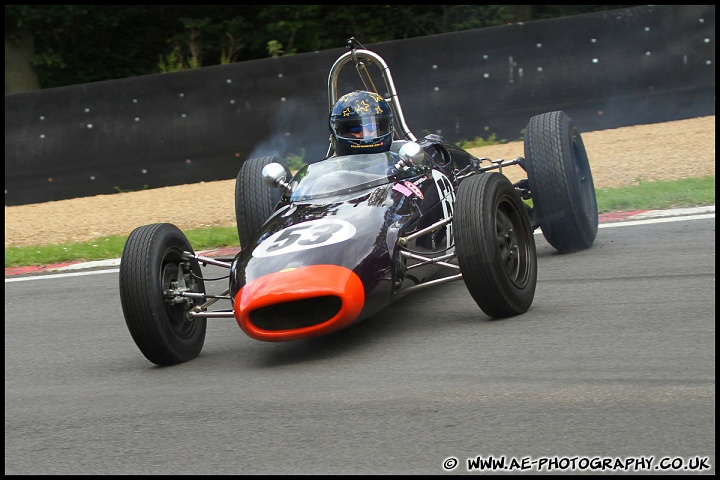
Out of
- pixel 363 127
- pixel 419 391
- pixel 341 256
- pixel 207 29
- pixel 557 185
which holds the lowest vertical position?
pixel 419 391

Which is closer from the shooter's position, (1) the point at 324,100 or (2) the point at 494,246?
(2) the point at 494,246

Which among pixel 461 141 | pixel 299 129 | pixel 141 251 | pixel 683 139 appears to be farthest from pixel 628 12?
pixel 141 251

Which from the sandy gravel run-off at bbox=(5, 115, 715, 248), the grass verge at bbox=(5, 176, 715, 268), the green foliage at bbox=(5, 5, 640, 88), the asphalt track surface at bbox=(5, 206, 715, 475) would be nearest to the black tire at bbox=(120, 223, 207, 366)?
the asphalt track surface at bbox=(5, 206, 715, 475)

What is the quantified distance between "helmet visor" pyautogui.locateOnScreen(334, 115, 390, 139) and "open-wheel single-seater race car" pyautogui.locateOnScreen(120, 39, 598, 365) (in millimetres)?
135

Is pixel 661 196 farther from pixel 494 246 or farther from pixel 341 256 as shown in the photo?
pixel 341 256

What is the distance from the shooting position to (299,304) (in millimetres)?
5473

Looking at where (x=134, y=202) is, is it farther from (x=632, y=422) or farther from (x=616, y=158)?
(x=632, y=422)

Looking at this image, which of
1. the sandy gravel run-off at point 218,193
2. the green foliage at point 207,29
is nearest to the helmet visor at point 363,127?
the sandy gravel run-off at point 218,193

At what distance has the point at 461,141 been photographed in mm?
12461

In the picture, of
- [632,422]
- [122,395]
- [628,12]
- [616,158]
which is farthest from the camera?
[628,12]

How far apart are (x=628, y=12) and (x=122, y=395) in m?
8.73

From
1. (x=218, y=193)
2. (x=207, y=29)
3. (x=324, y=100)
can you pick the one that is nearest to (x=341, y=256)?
(x=218, y=193)

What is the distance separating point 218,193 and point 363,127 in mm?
5755

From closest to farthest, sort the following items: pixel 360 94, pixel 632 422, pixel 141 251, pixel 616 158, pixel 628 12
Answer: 1. pixel 632 422
2. pixel 141 251
3. pixel 360 94
4. pixel 616 158
5. pixel 628 12
